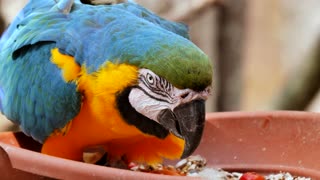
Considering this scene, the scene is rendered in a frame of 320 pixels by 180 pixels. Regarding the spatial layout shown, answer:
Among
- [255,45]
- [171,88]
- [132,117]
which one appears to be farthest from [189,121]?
[255,45]

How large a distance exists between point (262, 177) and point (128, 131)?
1.31 ft

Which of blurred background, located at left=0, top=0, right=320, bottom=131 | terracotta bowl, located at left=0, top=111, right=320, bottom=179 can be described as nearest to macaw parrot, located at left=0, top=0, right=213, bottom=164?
terracotta bowl, located at left=0, top=111, right=320, bottom=179

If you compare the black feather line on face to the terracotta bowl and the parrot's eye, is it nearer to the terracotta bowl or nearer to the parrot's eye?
the parrot's eye

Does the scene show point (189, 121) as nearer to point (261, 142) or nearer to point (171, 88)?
point (171, 88)

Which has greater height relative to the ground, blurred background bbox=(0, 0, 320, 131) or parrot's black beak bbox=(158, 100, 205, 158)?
parrot's black beak bbox=(158, 100, 205, 158)

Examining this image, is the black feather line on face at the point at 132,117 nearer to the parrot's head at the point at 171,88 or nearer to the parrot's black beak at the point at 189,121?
the parrot's head at the point at 171,88

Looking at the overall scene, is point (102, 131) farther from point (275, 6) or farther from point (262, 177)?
point (275, 6)

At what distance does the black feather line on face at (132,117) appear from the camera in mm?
2023

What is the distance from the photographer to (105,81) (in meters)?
2.04

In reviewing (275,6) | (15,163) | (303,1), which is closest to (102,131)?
(15,163)

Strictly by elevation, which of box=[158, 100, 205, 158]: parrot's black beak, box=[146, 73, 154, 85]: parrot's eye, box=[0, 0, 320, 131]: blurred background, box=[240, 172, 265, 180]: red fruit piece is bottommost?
box=[0, 0, 320, 131]: blurred background

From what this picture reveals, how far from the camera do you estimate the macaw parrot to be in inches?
74.5

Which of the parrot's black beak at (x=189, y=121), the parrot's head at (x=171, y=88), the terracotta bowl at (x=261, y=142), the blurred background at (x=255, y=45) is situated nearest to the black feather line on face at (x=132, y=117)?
the parrot's head at (x=171, y=88)

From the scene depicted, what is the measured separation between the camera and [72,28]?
2.21 meters
